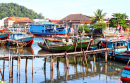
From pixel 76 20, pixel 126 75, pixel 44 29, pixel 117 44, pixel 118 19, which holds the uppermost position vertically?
pixel 76 20

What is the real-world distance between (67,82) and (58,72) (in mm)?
3375

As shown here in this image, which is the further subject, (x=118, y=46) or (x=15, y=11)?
(x=15, y=11)

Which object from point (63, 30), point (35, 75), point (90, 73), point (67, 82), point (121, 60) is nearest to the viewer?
point (67, 82)

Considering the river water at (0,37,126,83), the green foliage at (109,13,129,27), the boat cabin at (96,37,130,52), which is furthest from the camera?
the green foliage at (109,13,129,27)

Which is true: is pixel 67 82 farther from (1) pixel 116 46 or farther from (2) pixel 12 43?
(2) pixel 12 43

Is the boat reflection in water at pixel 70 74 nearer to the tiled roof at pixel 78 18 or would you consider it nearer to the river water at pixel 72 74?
the river water at pixel 72 74

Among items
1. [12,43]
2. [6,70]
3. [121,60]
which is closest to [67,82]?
[6,70]

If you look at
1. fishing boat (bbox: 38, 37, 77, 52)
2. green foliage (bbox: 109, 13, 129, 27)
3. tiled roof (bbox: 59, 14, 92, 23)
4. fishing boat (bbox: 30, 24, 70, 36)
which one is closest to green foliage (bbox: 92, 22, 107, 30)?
green foliage (bbox: 109, 13, 129, 27)

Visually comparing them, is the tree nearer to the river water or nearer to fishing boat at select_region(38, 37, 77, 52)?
fishing boat at select_region(38, 37, 77, 52)

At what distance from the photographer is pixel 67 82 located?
21219mm

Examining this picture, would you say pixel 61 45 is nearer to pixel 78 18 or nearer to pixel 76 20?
pixel 76 20

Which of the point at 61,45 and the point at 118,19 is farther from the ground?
the point at 118,19

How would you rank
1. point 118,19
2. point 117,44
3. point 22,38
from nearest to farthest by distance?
point 117,44 < point 22,38 < point 118,19

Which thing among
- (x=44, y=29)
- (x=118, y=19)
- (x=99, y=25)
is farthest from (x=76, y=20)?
(x=118, y=19)
